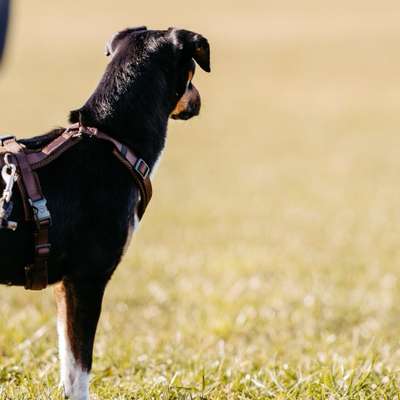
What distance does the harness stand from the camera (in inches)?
150

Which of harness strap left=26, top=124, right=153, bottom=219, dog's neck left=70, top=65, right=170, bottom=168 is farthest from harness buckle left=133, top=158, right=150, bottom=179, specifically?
dog's neck left=70, top=65, right=170, bottom=168

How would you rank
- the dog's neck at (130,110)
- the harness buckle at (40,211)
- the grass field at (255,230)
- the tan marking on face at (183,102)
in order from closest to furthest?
the harness buckle at (40,211) < the dog's neck at (130,110) < the tan marking on face at (183,102) < the grass field at (255,230)

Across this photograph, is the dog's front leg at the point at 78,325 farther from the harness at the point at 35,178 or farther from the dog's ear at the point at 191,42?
the dog's ear at the point at 191,42

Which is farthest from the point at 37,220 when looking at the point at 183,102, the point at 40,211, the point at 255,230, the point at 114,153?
the point at 255,230

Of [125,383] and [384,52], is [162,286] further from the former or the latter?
[384,52]

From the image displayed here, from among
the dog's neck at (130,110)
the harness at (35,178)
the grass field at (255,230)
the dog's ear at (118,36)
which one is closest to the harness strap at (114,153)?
the harness at (35,178)

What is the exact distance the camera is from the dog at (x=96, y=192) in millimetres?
3996

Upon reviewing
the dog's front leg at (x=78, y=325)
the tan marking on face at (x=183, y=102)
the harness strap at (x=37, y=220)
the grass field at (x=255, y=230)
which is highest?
the tan marking on face at (x=183, y=102)

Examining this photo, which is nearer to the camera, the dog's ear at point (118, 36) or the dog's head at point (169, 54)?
the dog's head at point (169, 54)

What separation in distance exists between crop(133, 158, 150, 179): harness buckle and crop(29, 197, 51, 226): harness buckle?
0.56 m

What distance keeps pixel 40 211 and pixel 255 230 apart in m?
10.4

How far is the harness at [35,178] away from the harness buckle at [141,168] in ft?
0.05

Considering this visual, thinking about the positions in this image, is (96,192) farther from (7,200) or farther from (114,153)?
(7,200)

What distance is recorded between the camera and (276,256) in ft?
37.8
